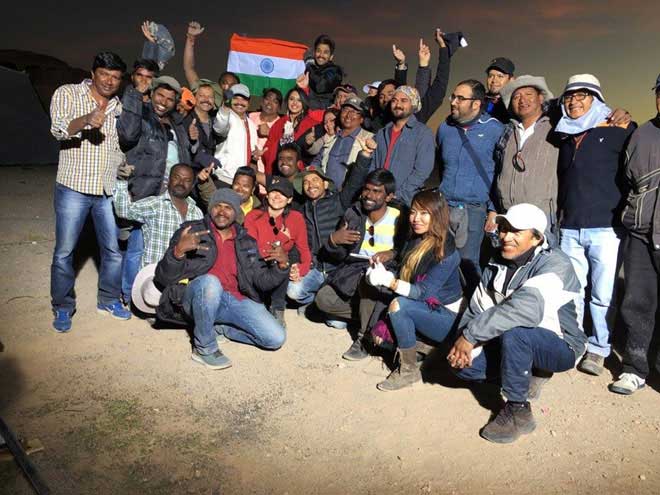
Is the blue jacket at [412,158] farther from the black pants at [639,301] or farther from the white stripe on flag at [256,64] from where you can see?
the white stripe on flag at [256,64]

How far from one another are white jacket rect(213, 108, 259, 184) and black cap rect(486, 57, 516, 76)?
9.96 feet

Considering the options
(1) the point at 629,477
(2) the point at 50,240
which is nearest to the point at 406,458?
(1) the point at 629,477

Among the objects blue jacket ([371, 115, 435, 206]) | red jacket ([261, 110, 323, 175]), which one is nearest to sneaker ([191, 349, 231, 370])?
blue jacket ([371, 115, 435, 206])

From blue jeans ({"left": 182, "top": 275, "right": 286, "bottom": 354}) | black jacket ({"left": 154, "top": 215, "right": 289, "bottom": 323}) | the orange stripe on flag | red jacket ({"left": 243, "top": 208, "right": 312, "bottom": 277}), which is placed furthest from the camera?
the orange stripe on flag

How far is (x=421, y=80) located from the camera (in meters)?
6.78

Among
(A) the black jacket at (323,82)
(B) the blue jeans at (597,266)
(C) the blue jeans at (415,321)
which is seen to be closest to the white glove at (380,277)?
(C) the blue jeans at (415,321)

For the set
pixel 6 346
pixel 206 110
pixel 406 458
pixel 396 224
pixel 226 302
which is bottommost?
pixel 6 346

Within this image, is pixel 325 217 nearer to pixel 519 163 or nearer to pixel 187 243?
pixel 187 243

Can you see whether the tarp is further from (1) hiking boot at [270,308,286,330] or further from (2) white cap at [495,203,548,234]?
(2) white cap at [495,203,548,234]

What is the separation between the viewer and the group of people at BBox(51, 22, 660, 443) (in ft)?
14.0

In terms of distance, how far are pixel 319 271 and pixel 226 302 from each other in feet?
4.01

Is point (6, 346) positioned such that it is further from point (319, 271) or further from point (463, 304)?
point (463, 304)

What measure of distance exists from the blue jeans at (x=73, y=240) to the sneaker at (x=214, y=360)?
156 cm

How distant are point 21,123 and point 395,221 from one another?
55.7 feet
